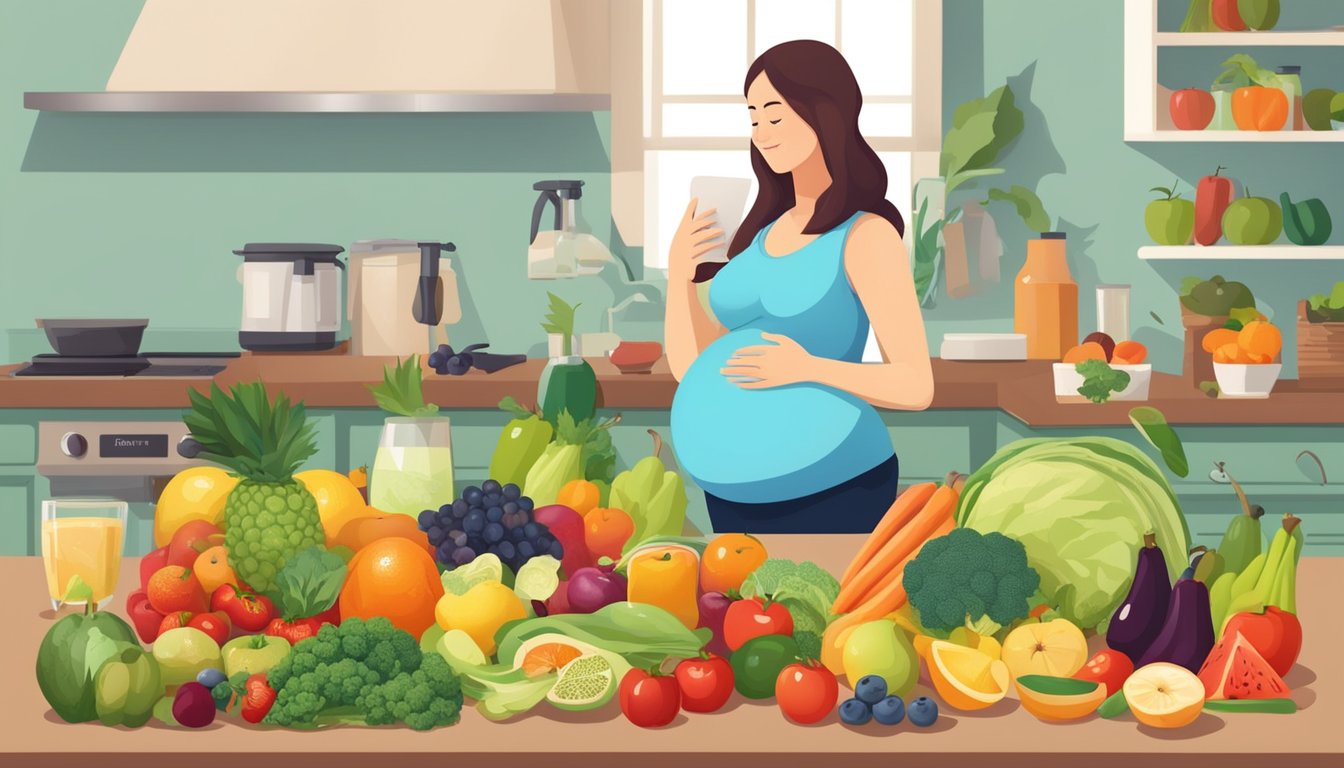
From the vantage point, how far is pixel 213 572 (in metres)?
1.62

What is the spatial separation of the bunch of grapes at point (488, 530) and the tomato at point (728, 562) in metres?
0.17

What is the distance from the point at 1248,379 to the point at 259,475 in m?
2.87

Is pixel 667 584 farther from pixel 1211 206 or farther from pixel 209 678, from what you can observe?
pixel 1211 206

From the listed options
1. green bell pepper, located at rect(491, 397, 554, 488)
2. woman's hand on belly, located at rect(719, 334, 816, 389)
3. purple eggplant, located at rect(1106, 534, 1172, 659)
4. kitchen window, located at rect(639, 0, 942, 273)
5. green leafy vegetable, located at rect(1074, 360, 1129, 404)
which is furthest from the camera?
kitchen window, located at rect(639, 0, 942, 273)

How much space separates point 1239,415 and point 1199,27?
1.26 metres

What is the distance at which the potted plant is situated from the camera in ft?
14.9

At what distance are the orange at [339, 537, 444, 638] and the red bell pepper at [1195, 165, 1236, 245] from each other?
3400 millimetres

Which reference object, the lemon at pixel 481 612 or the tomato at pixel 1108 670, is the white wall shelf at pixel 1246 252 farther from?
the lemon at pixel 481 612

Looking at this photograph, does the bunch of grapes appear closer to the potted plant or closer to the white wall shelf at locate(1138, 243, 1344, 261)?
the potted plant

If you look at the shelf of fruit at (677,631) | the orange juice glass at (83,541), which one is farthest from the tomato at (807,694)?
the orange juice glass at (83,541)

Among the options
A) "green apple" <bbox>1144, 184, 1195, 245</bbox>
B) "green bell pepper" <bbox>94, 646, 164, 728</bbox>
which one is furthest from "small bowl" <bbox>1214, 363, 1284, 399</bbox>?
"green bell pepper" <bbox>94, 646, 164, 728</bbox>

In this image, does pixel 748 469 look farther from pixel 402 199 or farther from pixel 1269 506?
pixel 402 199

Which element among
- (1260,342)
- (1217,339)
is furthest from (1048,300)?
(1260,342)

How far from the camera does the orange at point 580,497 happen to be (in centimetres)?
205
